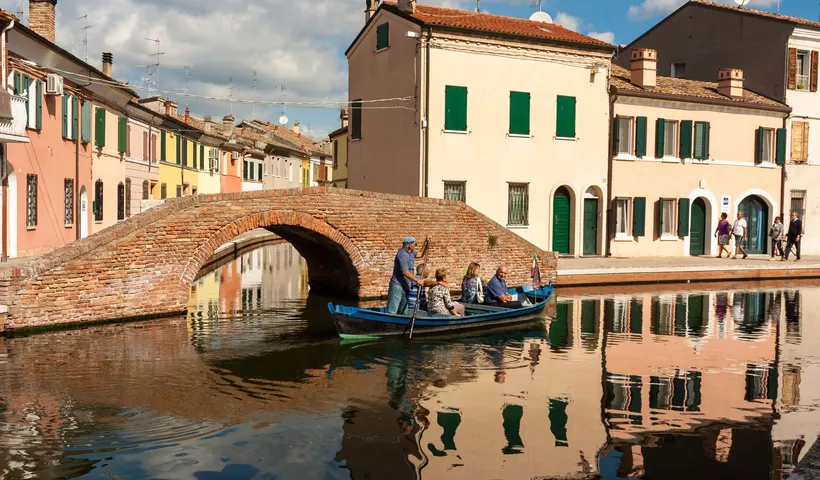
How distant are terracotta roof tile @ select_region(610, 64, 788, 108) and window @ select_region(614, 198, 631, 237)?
3.82 meters

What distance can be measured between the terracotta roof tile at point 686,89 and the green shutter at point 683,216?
3729 millimetres

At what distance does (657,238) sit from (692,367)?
56.6ft

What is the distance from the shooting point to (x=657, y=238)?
30.0 meters

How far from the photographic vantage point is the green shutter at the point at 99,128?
27.3m

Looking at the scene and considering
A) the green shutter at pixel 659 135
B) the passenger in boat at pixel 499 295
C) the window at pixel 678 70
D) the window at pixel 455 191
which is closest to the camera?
the passenger in boat at pixel 499 295

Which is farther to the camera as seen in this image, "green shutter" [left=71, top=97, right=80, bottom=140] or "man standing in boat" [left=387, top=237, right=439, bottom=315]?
"green shutter" [left=71, top=97, right=80, bottom=140]

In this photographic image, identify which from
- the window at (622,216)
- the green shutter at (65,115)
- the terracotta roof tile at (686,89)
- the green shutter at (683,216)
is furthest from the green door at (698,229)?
the green shutter at (65,115)

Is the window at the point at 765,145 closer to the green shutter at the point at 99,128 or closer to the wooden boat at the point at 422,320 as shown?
the wooden boat at the point at 422,320

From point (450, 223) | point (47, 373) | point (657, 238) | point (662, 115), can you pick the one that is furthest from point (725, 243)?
point (47, 373)

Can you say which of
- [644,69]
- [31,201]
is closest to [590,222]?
[644,69]

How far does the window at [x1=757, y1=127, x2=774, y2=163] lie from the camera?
3120 cm

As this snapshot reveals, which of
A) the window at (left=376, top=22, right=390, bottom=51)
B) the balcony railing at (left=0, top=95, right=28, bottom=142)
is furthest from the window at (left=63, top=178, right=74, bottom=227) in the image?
the window at (left=376, top=22, right=390, bottom=51)

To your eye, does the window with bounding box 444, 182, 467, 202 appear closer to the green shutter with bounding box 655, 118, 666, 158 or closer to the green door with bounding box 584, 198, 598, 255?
the green door with bounding box 584, 198, 598, 255

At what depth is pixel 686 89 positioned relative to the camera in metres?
30.5
